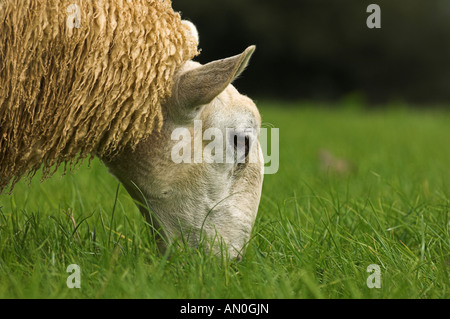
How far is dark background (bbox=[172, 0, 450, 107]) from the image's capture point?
666 inches

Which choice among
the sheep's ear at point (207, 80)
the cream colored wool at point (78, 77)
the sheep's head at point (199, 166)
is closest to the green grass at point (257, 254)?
the sheep's head at point (199, 166)

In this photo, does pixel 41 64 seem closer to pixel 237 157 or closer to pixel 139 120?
pixel 139 120

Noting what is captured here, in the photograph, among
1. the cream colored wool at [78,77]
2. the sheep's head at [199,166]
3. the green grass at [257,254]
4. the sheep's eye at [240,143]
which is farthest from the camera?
the sheep's eye at [240,143]

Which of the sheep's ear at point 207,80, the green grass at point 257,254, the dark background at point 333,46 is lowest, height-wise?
the green grass at point 257,254

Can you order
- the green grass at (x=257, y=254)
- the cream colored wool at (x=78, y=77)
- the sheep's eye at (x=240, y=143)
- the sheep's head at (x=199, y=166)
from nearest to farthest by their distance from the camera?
the green grass at (x=257, y=254) < the cream colored wool at (x=78, y=77) < the sheep's head at (x=199, y=166) < the sheep's eye at (x=240, y=143)

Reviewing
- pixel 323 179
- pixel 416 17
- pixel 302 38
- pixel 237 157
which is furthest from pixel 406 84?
pixel 237 157

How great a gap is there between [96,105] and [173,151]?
0.36 meters

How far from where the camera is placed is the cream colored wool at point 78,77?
7.79 feet

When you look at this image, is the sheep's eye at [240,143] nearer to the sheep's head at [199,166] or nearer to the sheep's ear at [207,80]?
the sheep's head at [199,166]

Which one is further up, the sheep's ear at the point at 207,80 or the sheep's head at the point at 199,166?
the sheep's ear at the point at 207,80

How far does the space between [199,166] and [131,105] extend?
1.25 feet

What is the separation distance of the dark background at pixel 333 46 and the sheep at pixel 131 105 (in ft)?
42.1

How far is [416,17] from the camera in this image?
20.8 meters

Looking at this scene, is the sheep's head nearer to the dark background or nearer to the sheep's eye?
the sheep's eye
